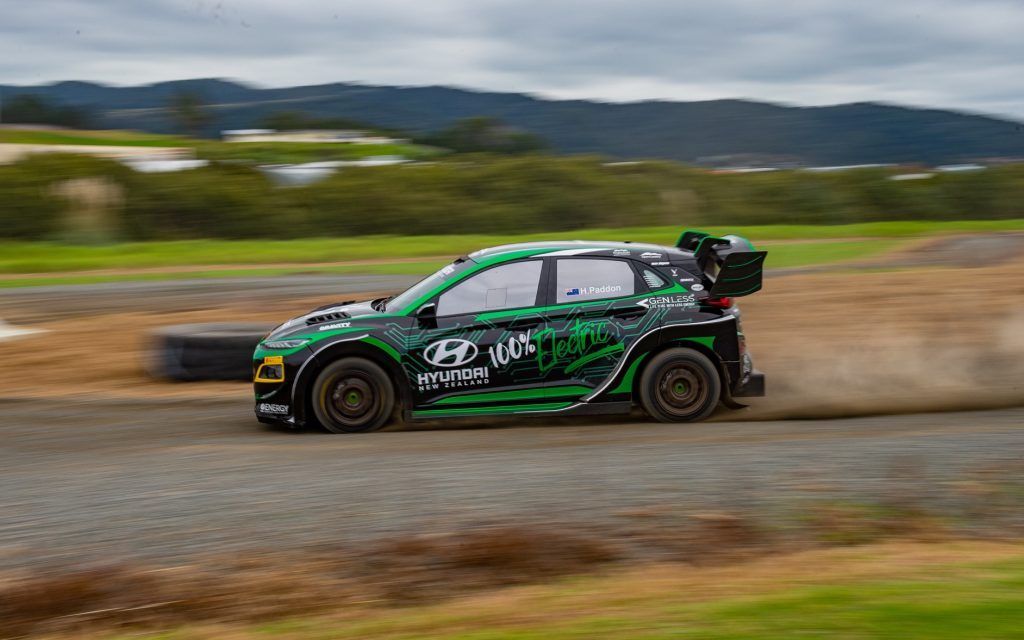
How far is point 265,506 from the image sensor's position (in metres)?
6.17

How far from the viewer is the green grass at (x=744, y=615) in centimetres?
397

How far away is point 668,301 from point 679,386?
0.70 meters

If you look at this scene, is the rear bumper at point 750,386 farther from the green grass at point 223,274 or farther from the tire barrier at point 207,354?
the green grass at point 223,274

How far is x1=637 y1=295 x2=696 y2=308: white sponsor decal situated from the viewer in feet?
28.8

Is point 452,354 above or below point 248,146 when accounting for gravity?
below

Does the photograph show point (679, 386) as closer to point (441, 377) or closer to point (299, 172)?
point (441, 377)

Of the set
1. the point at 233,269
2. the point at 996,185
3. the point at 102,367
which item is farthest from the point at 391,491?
the point at 996,185

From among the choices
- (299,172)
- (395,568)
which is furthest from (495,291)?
(299,172)

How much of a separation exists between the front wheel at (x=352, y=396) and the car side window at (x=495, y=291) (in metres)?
0.74

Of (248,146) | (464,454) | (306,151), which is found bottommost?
(464,454)

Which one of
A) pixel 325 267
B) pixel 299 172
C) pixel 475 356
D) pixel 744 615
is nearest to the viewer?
pixel 744 615

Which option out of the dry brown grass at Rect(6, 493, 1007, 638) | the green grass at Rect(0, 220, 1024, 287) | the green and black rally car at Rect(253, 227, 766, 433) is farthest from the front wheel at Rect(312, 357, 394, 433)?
the green grass at Rect(0, 220, 1024, 287)

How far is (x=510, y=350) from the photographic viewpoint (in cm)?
861

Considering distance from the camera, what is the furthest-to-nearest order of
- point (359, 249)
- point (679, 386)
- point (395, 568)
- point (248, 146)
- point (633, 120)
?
point (633, 120)
point (248, 146)
point (359, 249)
point (679, 386)
point (395, 568)
